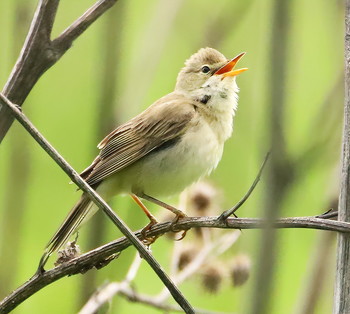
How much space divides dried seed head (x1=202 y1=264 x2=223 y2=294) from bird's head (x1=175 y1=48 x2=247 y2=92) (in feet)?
3.67

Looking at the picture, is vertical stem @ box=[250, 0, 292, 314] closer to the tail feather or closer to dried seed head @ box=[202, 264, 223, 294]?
the tail feather

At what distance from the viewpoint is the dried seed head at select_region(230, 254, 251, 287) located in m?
3.96

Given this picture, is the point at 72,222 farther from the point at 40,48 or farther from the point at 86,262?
the point at 40,48

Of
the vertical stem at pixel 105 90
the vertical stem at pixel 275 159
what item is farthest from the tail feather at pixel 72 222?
Answer: the vertical stem at pixel 275 159

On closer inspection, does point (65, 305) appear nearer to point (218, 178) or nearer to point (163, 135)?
point (218, 178)

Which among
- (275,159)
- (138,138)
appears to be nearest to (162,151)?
(138,138)

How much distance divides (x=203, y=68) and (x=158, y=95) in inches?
148

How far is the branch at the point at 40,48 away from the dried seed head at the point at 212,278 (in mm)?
1814

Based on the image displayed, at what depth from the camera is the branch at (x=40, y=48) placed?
8.64 feet

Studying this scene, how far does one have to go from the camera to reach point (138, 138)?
4.24 metres

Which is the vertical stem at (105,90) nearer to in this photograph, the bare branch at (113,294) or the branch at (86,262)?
the branch at (86,262)

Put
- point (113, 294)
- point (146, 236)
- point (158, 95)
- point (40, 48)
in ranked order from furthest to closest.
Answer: point (158, 95), point (146, 236), point (113, 294), point (40, 48)

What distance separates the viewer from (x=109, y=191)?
4.14m

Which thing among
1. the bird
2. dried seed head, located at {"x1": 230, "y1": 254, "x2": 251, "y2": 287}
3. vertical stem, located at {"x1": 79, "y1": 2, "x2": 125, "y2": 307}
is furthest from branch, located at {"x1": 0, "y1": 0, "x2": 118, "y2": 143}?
dried seed head, located at {"x1": 230, "y1": 254, "x2": 251, "y2": 287}
